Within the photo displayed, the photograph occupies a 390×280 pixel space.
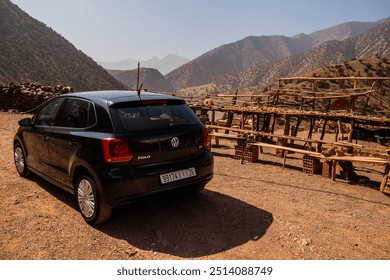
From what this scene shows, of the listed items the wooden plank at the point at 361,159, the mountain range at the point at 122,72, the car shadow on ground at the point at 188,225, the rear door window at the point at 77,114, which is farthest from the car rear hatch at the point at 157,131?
the mountain range at the point at 122,72

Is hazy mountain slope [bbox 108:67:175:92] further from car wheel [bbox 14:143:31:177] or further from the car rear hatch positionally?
the car rear hatch

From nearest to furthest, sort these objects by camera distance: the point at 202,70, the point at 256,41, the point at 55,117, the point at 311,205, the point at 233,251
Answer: the point at 233,251 → the point at 55,117 → the point at 311,205 → the point at 202,70 → the point at 256,41

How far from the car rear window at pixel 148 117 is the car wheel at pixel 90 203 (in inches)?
35.9

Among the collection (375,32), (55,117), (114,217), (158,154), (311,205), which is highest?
(375,32)

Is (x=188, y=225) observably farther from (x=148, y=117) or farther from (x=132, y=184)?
(x=148, y=117)

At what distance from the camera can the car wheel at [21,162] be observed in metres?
6.22

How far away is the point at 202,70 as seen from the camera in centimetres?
14000

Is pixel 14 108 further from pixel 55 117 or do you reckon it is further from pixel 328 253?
pixel 328 253

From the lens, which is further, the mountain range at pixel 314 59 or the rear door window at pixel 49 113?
the mountain range at pixel 314 59

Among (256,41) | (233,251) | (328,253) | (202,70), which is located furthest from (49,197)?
(256,41)

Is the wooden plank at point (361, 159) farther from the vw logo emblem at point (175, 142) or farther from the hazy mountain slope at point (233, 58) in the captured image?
the hazy mountain slope at point (233, 58)

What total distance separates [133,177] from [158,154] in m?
0.46

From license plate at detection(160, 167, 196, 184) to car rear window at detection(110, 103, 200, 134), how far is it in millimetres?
640

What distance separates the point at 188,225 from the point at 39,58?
55507 millimetres
